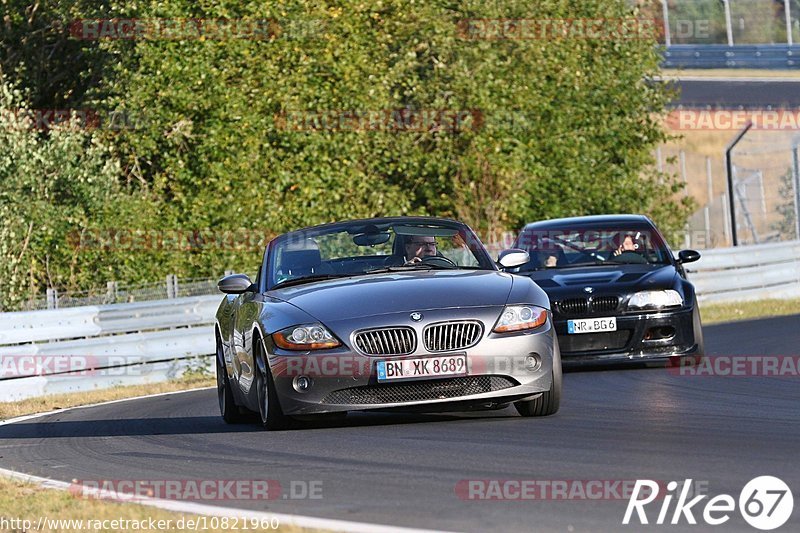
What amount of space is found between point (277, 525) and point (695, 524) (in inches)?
64.6

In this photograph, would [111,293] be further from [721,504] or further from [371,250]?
[721,504]

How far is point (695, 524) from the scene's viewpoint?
5875 mm

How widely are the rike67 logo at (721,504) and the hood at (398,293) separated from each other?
10.2 ft

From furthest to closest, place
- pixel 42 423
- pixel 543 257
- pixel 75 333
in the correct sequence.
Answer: pixel 75 333 < pixel 543 257 < pixel 42 423

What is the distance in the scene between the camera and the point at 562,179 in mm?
34438

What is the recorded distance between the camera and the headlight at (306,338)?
9.67 metres

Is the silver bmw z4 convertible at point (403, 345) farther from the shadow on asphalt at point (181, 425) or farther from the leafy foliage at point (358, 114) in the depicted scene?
the leafy foliage at point (358, 114)

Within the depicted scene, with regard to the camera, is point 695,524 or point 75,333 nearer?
point 695,524

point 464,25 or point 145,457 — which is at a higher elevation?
point 464,25

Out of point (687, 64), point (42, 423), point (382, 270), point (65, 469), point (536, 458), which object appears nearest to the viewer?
point (536, 458)

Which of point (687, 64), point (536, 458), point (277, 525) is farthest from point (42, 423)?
point (687, 64)

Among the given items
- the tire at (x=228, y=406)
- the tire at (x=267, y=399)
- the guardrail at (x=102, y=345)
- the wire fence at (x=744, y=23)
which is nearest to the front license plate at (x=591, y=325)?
the tire at (x=228, y=406)

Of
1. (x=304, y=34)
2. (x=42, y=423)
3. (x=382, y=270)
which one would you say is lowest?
(x=42, y=423)

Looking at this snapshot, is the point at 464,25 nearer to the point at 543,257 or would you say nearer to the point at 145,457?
the point at 543,257
